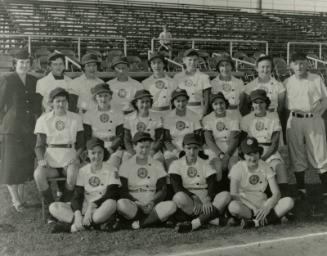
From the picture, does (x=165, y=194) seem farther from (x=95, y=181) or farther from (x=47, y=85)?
(x=47, y=85)

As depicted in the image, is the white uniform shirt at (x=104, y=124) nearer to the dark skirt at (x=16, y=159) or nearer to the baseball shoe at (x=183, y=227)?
the dark skirt at (x=16, y=159)

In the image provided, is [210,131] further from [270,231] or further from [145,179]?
[270,231]

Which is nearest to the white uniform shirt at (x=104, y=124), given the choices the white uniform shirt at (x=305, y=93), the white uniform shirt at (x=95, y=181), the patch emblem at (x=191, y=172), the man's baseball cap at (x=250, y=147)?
the white uniform shirt at (x=95, y=181)

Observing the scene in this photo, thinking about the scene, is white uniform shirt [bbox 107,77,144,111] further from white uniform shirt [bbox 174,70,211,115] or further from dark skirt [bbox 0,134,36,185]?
dark skirt [bbox 0,134,36,185]

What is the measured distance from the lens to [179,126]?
577 centimetres

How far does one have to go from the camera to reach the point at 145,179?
201 inches

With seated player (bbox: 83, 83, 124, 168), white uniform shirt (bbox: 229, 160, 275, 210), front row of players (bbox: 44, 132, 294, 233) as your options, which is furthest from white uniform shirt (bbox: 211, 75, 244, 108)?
seated player (bbox: 83, 83, 124, 168)

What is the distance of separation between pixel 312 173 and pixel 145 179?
3608 mm

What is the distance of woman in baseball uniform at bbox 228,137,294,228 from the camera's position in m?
4.93

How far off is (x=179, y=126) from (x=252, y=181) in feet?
3.84

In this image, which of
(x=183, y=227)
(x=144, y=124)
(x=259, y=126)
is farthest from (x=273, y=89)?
(x=183, y=227)

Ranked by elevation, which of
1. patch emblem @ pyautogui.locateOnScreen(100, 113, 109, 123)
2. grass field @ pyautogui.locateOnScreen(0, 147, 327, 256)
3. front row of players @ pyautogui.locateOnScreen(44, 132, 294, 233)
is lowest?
grass field @ pyautogui.locateOnScreen(0, 147, 327, 256)

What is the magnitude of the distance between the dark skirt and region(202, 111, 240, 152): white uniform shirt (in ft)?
7.20

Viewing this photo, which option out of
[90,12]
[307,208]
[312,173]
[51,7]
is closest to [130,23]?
[90,12]
